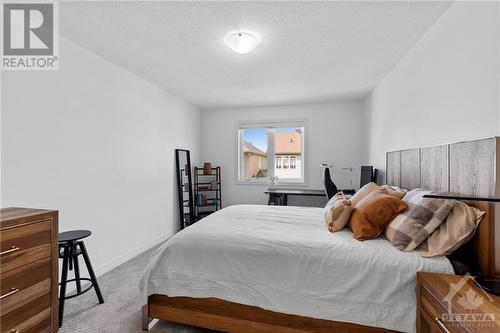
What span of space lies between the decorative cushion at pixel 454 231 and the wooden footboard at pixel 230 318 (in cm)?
57

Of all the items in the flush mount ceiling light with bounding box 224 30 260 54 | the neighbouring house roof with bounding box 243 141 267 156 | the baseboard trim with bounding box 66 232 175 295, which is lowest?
the baseboard trim with bounding box 66 232 175 295

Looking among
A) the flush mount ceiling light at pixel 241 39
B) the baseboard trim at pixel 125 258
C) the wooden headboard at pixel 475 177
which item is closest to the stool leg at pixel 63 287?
the baseboard trim at pixel 125 258

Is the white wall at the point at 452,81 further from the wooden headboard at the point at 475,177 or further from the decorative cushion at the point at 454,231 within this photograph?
the decorative cushion at the point at 454,231

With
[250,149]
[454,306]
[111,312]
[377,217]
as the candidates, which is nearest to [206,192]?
[250,149]

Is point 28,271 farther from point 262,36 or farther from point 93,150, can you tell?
point 262,36

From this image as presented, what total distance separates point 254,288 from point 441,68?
2.20 meters

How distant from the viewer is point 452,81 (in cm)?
170

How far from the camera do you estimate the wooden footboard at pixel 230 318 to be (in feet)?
4.75

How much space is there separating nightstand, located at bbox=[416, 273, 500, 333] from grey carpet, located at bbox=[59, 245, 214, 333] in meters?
1.46

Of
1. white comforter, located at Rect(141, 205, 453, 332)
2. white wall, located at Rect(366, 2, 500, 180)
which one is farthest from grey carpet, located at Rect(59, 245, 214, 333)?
white wall, located at Rect(366, 2, 500, 180)

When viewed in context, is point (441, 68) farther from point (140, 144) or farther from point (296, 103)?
point (140, 144)

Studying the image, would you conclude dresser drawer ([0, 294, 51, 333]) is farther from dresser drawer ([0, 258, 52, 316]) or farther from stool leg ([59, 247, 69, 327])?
stool leg ([59, 247, 69, 327])

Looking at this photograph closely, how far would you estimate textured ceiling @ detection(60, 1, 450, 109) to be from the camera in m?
1.77

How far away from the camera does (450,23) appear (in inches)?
68.1
